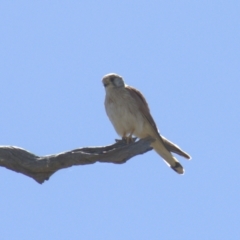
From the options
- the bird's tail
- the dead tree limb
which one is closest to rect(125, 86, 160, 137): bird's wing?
the bird's tail

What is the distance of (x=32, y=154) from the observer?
6.39 meters

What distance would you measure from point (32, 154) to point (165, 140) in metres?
1.99

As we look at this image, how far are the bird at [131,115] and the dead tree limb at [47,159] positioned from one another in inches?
43.1

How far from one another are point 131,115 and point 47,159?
1537 mm

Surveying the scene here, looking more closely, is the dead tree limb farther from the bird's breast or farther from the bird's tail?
the bird's tail

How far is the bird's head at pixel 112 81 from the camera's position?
7805 millimetres

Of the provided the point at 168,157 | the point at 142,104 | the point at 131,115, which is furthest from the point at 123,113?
the point at 168,157

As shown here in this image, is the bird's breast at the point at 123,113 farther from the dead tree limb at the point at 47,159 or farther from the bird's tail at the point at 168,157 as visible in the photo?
the dead tree limb at the point at 47,159

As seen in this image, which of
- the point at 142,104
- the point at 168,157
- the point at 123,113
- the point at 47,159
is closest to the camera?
A: the point at 47,159

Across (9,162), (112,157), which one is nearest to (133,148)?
(112,157)

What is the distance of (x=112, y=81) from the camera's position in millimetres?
7840

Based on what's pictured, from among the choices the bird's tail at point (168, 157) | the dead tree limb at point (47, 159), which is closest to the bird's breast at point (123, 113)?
the bird's tail at point (168, 157)

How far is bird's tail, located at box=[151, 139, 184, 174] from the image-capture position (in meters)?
7.99

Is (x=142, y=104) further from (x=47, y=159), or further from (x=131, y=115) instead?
(x=47, y=159)
